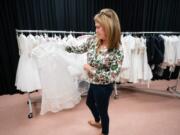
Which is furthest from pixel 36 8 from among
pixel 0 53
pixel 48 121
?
pixel 48 121

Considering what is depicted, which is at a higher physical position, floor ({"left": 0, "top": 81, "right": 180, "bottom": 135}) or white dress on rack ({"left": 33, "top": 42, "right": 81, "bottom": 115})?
white dress on rack ({"left": 33, "top": 42, "right": 81, "bottom": 115})

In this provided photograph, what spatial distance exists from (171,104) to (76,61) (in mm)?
1830

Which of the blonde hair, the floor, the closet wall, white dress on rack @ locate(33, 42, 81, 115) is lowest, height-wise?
the floor

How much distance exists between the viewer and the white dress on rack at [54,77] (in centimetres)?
238

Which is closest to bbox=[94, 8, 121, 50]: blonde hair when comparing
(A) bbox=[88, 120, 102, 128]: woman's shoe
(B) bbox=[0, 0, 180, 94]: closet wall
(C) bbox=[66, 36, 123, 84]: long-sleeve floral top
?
(C) bbox=[66, 36, 123, 84]: long-sleeve floral top

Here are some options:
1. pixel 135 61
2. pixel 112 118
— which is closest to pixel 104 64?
pixel 112 118

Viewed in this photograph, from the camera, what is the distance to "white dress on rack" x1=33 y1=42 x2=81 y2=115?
2385 millimetres

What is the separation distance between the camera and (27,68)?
8.14 feet

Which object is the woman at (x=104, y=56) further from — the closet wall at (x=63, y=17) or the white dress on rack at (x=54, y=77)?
the closet wall at (x=63, y=17)

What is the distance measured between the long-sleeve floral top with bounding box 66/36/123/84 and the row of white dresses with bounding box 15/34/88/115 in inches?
31.5

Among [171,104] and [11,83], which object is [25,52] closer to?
[11,83]

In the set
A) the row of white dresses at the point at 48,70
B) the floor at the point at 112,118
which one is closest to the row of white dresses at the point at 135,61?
the floor at the point at 112,118

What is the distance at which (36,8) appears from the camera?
3188 millimetres

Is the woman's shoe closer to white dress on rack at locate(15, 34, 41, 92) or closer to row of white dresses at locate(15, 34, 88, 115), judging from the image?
row of white dresses at locate(15, 34, 88, 115)
